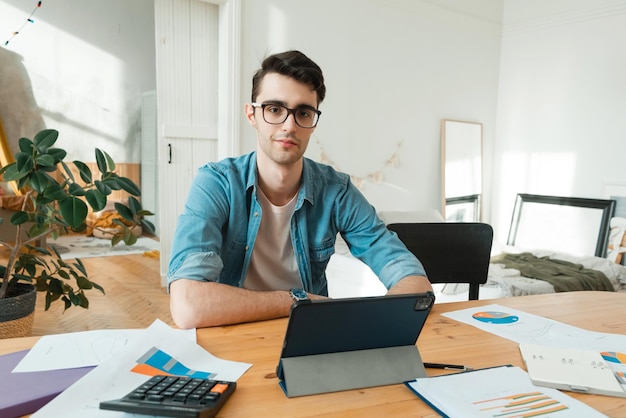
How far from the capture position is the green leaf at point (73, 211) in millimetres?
1958

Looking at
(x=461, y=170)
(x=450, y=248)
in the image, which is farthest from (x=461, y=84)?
(x=450, y=248)

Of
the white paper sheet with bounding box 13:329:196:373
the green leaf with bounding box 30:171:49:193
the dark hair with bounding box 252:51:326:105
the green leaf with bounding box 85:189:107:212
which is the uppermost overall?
the dark hair with bounding box 252:51:326:105

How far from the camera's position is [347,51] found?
3936 millimetres

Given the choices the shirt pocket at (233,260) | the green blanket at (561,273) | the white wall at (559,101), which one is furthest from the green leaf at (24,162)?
the white wall at (559,101)

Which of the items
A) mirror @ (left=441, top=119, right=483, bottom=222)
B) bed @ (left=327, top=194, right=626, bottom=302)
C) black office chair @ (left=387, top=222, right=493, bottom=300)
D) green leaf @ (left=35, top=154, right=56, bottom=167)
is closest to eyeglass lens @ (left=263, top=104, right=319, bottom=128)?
black office chair @ (left=387, top=222, right=493, bottom=300)

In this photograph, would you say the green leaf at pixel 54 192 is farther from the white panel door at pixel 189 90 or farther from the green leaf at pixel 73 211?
the white panel door at pixel 189 90

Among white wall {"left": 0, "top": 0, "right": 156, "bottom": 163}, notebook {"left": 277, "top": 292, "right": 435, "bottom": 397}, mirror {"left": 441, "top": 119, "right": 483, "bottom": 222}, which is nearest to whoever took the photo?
notebook {"left": 277, "top": 292, "right": 435, "bottom": 397}

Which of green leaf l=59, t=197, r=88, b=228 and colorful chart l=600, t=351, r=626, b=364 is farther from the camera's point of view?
green leaf l=59, t=197, r=88, b=228

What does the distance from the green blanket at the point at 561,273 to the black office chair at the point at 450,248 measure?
1.58 m

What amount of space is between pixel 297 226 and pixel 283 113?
375 millimetres

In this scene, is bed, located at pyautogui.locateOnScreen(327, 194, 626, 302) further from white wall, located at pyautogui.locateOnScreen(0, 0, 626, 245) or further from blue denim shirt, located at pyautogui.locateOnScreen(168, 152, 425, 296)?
blue denim shirt, located at pyautogui.locateOnScreen(168, 152, 425, 296)

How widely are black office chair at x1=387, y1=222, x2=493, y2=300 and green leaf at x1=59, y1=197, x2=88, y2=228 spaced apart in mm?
1292

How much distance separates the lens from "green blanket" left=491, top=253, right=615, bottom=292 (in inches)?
123

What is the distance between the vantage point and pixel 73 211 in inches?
77.7
